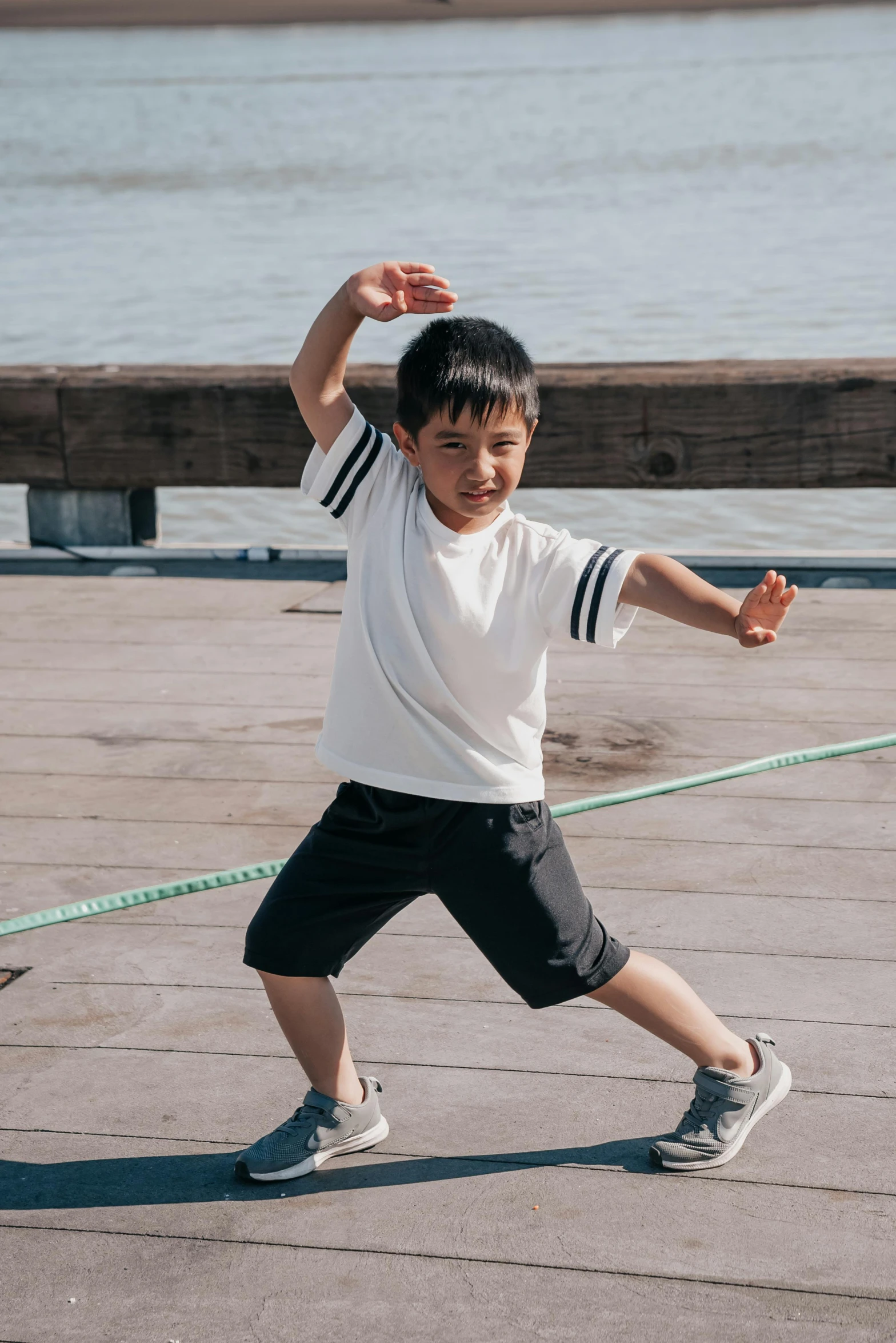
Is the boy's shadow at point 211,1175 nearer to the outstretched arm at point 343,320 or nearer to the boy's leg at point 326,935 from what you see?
the boy's leg at point 326,935

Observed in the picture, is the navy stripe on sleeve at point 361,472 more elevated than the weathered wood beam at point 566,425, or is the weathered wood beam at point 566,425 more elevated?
the navy stripe on sleeve at point 361,472

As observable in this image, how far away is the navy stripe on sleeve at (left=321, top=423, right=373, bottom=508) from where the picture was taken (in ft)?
7.32

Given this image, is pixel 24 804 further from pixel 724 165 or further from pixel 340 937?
pixel 724 165

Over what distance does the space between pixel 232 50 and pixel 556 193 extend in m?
56.7

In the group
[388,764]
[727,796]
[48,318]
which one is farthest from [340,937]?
[48,318]

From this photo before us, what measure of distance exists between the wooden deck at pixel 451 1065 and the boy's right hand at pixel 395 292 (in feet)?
3.88

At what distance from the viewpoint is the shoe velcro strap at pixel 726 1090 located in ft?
7.38

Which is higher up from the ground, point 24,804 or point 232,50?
point 232,50

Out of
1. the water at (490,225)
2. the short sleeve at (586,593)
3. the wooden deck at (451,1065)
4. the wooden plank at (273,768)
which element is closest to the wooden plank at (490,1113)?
the wooden deck at (451,1065)

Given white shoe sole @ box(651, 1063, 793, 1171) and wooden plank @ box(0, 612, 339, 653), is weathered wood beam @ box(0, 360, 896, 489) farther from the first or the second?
white shoe sole @ box(651, 1063, 793, 1171)

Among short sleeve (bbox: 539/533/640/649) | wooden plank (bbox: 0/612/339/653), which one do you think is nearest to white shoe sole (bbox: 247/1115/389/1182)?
short sleeve (bbox: 539/533/640/649)

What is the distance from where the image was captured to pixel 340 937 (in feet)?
7.24

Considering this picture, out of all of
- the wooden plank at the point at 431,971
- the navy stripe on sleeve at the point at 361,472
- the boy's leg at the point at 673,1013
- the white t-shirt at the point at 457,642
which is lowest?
the wooden plank at the point at 431,971

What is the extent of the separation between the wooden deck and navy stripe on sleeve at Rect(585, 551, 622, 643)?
0.77 m
